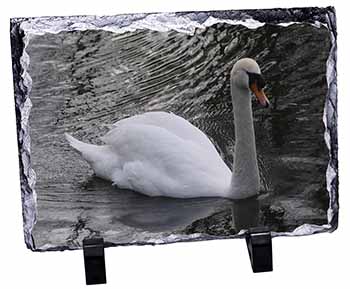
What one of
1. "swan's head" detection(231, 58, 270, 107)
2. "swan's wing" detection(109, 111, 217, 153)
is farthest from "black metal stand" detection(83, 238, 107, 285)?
"swan's head" detection(231, 58, 270, 107)

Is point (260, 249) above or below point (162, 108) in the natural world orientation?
below

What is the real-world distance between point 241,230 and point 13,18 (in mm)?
643

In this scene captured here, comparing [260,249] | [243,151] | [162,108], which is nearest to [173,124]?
[162,108]

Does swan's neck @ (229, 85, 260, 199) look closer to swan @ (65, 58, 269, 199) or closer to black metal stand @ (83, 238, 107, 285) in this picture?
swan @ (65, 58, 269, 199)

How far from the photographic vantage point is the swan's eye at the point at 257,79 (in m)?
2.66

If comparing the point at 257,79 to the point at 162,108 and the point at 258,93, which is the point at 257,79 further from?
the point at 162,108

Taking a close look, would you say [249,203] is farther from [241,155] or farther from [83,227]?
[83,227]

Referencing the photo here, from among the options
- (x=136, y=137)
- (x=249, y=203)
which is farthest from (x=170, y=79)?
(x=249, y=203)

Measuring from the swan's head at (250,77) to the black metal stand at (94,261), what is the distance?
43cm

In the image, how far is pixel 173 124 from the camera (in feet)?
8.93

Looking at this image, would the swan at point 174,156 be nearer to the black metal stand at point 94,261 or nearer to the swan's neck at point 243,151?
the swan's neck at point 243,151

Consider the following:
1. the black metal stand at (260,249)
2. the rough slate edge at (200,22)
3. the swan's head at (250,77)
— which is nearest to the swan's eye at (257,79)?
the swan's head at (250,77)

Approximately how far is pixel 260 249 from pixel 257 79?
1.15 ft

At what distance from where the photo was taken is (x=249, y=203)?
271 cm
